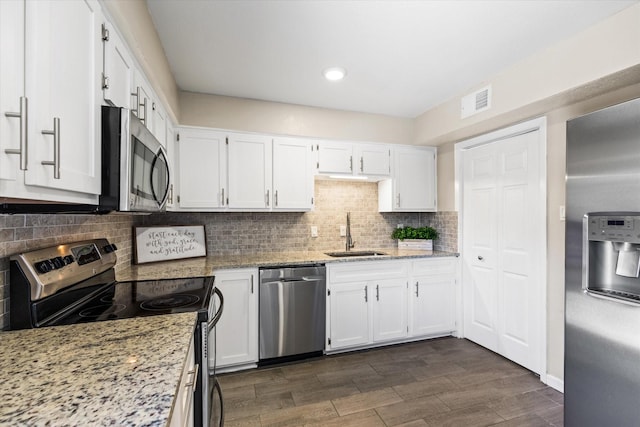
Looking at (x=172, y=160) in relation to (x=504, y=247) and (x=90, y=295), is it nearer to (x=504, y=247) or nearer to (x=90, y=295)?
(x=90, y=295)

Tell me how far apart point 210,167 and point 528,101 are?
2.58 meters

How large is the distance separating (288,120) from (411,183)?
5.02 ft

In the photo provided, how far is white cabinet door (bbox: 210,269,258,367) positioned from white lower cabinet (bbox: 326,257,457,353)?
2.23 feet

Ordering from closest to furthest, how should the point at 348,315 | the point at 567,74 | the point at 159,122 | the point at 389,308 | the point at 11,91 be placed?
the point at 11,91 < the point at 567,74 < the point at 159,122 < the point at 348,315 < the point at 389,308

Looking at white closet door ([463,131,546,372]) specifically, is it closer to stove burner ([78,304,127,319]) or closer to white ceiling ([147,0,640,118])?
white ceiling ([147,0,640,118])

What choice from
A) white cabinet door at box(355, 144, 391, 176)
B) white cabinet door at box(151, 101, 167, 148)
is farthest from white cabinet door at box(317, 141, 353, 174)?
white cabinet door at box(151, 101, 167, 148)

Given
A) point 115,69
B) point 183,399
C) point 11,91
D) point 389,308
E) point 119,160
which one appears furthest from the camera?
point 389,308

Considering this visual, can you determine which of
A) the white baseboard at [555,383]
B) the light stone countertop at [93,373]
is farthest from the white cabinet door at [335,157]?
the white baseboard at [555,383]

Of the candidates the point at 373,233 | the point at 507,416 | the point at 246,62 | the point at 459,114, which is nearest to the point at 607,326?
the point at 507,416

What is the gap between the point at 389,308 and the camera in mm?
3072

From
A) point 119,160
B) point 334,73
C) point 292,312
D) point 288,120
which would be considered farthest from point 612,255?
point 288,120

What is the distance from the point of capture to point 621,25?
1.71 m

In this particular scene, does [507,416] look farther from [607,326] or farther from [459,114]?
[459,114]

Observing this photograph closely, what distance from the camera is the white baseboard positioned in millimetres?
2309
